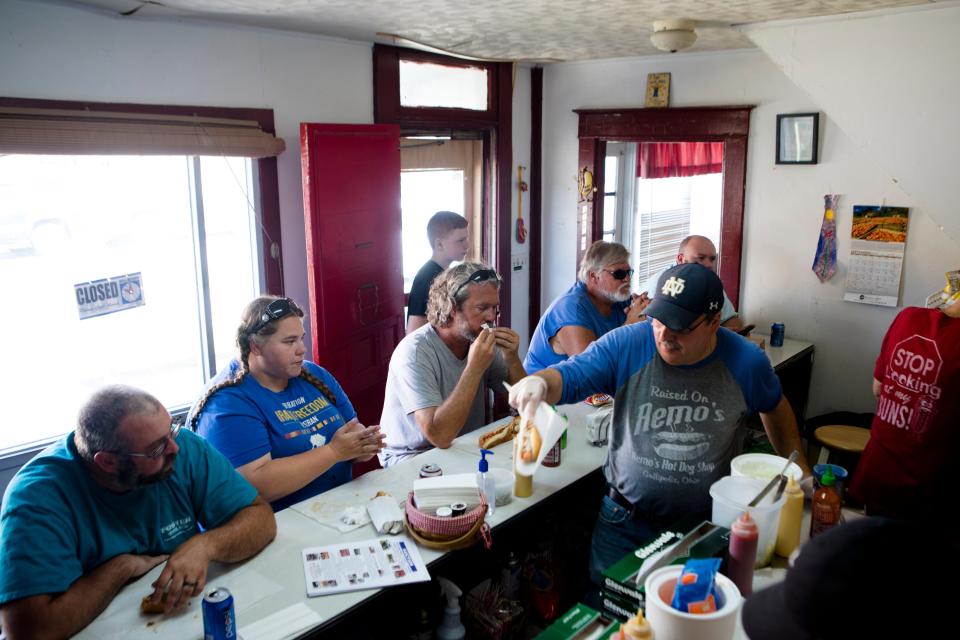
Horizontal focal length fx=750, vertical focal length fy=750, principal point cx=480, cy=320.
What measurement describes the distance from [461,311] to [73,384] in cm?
185

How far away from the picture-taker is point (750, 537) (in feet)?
5.82

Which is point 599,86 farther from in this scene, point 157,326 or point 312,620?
point 312,620

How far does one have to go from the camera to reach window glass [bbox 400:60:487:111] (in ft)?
15.0

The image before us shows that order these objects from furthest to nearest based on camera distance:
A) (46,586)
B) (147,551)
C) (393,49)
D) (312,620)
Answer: (393,49) < (147,551) < (312,620) < (46,586)

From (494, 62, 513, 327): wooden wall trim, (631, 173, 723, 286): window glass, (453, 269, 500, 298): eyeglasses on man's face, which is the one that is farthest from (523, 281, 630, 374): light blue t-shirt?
(631, 173, 723, 286): window glass

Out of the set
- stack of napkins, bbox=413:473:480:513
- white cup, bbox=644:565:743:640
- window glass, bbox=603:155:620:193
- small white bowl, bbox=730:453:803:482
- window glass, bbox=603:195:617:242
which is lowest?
stack of napkins, bbox=413:473:480:513

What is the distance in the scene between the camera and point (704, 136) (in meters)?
4.80

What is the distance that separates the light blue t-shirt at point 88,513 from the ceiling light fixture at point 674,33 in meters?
2.79

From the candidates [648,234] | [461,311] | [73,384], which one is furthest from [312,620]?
[648,234]

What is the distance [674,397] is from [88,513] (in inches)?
64.5

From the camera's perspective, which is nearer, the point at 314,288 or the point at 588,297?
the point at 588,297

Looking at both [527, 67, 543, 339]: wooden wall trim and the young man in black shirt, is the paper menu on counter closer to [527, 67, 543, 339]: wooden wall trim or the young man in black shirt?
the young man in black shirt

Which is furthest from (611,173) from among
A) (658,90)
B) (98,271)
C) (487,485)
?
(487,485)

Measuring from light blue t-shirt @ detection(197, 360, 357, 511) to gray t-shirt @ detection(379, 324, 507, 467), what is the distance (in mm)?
213
